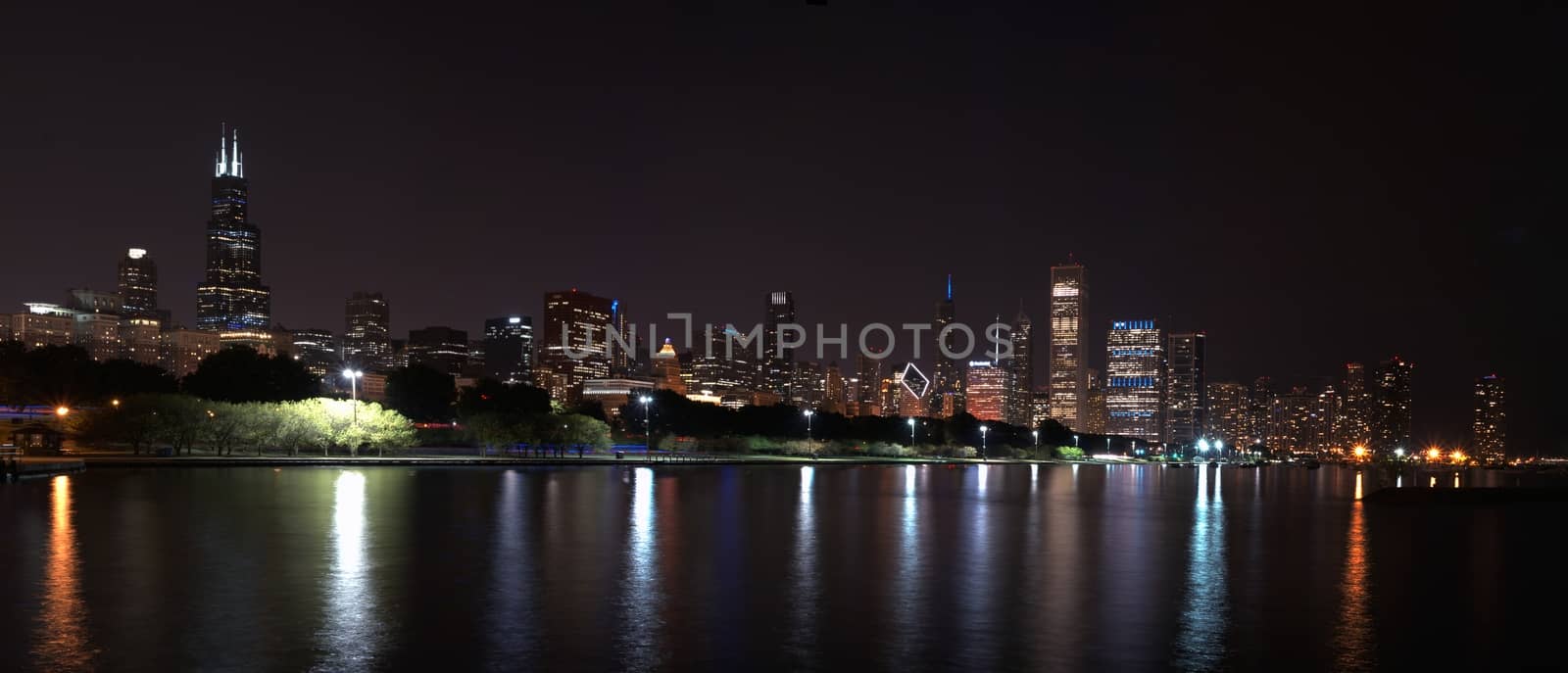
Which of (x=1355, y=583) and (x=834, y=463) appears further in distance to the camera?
(x=834, y=463)

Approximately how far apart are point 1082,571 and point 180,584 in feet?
55.9

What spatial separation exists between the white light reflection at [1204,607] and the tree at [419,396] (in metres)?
123

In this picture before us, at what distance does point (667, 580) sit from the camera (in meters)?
21.0

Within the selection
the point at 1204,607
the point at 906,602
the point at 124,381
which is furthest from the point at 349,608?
the point at 124,381

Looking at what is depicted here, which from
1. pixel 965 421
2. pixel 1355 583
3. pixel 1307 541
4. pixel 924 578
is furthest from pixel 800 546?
pixel 965 421

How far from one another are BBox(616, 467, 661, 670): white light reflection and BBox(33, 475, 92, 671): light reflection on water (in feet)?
20.7

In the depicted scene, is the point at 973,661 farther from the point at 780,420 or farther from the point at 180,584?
the point at 780,420

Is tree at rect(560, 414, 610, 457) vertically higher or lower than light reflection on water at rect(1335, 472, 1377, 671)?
lower

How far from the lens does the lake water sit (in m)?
14.9

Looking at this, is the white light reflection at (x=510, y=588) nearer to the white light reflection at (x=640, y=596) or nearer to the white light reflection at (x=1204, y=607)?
the white light reflection at (x=640, y=596)

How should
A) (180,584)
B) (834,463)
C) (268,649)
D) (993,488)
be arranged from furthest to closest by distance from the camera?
(834,463) → (993,488) → (180,584) → (268,649)

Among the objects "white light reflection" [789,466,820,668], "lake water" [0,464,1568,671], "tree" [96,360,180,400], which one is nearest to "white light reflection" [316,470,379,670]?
"lake water" [0,464,1568,671]

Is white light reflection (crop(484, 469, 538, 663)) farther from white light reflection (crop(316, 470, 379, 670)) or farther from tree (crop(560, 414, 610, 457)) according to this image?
tree (crop(560, 414, 610, 457))

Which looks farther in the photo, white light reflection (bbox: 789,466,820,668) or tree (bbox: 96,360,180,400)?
tree (bbox: 96,360,180,400)
